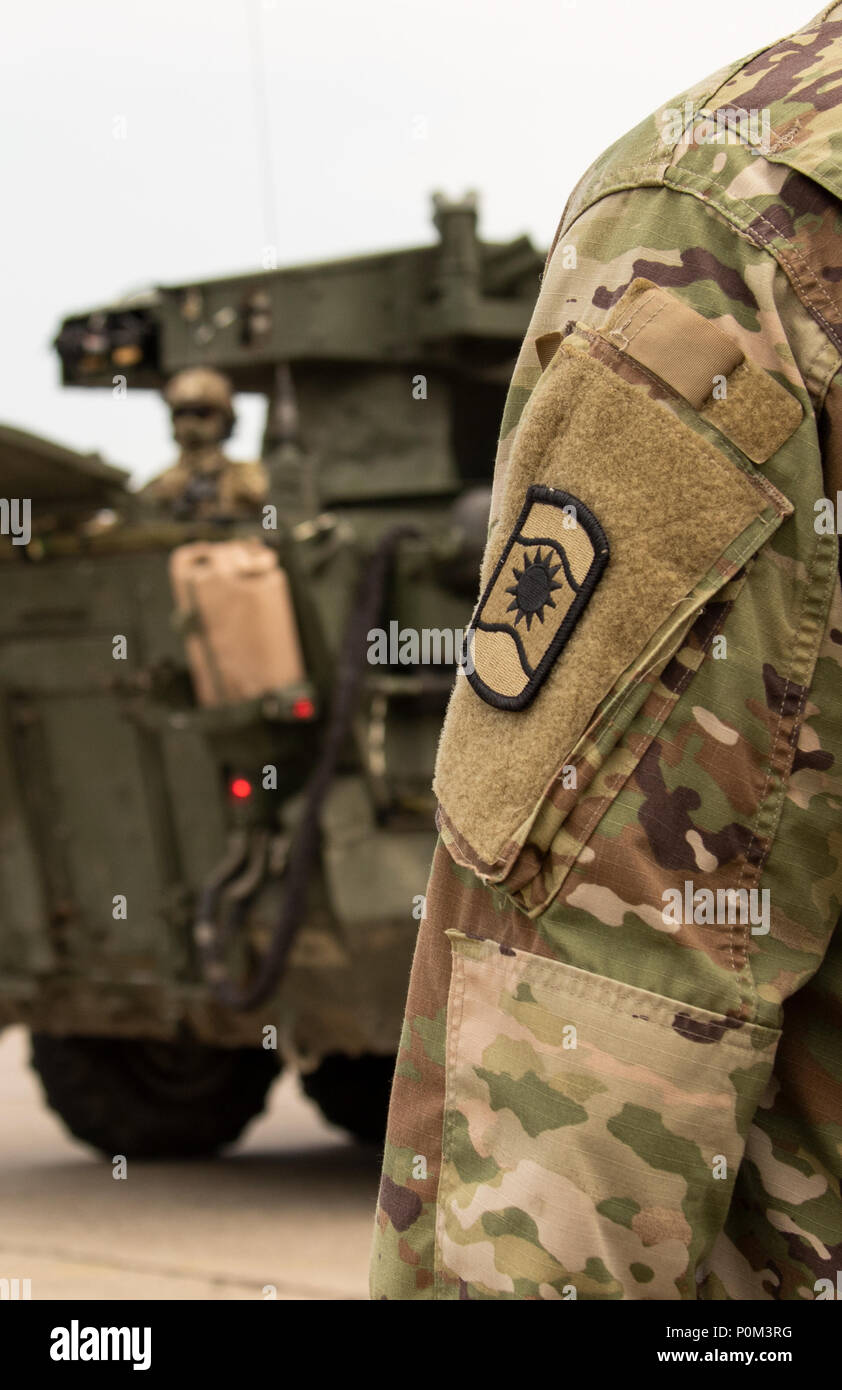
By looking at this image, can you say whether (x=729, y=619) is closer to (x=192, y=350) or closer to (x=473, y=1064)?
(x=473, y=1064)

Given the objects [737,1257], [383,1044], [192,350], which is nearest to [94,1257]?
[383,1044]

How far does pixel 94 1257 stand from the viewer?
6070 mm

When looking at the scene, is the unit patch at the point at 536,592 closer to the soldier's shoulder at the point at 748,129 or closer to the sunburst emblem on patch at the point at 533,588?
the sunburst emblem on patch at the point at 533,588

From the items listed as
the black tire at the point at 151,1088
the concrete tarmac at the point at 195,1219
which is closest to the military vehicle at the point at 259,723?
Result: the black tire at the point at 151,1088

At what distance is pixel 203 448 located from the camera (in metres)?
8.01

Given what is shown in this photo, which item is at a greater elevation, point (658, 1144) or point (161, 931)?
point (658, 1144)

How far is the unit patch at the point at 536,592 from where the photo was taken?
133cm

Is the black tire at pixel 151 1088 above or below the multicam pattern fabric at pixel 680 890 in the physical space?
below

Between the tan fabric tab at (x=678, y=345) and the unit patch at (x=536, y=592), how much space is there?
4.4 inches

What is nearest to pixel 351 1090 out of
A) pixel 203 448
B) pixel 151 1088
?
pixel 151 1088

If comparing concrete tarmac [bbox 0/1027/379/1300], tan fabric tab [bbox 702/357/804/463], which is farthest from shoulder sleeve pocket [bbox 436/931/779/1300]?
concrete tarmac [bbox 0/1027/379/1300]

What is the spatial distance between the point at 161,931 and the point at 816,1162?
18.7 feet

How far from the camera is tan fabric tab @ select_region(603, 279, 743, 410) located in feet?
4.31

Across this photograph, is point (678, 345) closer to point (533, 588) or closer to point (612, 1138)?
point (533, 588)
